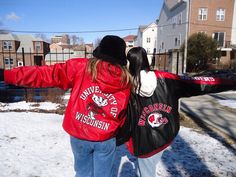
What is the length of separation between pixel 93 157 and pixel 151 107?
0.70 m

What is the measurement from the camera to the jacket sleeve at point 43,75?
1908mm

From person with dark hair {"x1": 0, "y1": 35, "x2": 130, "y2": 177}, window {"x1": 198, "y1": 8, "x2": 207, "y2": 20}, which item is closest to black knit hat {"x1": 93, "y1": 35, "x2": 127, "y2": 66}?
person with dark hair {"x1": 0, "y1": 35, "x2": 130, "y2": 177}

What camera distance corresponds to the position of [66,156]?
3.99 m

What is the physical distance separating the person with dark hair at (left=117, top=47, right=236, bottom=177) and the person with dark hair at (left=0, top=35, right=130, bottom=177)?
0.23 meters

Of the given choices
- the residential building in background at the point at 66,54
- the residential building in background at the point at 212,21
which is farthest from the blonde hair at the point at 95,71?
the residential building in background at the point at 212,21

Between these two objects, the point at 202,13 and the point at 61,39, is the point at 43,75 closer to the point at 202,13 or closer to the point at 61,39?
the point at 202,13

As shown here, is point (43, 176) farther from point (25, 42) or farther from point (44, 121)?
point (25, 42)

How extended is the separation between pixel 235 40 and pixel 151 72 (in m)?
34.4

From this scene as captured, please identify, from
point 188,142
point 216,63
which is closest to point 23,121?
point 188,142

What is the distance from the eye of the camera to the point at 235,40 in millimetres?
32094

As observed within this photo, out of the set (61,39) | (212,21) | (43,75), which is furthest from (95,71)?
(61,39)

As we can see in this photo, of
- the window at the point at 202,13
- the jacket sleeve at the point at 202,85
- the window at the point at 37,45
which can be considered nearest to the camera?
the jacket sleeve at the point at 202,85

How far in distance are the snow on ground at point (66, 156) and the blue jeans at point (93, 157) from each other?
4.92ft

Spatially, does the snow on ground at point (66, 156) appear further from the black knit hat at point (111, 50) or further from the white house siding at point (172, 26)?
the white house siding at point (172, 26)
